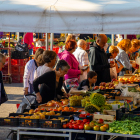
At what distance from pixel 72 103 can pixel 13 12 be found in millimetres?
1653

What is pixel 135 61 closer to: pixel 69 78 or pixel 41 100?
pixel 69 78

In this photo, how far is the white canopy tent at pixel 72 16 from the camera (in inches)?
141

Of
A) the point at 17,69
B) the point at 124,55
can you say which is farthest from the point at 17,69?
the point at 124,55

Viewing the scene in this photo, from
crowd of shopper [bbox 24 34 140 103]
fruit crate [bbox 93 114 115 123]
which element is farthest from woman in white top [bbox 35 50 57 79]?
fruit crate [bbox 93 114 115 123]

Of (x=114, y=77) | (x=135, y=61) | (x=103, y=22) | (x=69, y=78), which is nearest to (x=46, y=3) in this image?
(x=103, y=22)

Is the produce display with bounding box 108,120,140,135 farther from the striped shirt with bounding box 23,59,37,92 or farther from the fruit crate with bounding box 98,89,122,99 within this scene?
the striped shirt with bounding box 23,59,37,92

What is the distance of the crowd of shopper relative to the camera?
4797mm

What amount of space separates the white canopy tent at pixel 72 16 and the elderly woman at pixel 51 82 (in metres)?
1.09

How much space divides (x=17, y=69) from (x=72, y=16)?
10701 millimetres

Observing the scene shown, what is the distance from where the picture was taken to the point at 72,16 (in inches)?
145

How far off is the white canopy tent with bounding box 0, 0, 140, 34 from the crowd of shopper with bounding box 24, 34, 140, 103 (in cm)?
114

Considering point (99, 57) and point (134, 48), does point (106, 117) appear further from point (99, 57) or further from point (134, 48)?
point (134, 48)

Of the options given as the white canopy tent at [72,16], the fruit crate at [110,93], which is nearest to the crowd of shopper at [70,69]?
the fruit crate at [110,93]

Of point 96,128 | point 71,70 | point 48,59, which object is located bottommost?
point 96,128
